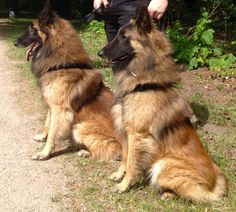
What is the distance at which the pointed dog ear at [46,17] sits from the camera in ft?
15.4

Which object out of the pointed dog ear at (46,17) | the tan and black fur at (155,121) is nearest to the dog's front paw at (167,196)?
the tan and black fur at (155,121)

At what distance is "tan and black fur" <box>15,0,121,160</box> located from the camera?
475 cm

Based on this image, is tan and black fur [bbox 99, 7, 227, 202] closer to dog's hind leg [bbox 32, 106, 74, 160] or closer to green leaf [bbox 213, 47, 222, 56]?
dog's hind leg [bbox 32, 106, 74, 160]

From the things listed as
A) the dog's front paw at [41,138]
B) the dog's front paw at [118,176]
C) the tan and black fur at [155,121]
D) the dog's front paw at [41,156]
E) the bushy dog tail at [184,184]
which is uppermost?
the tan and black fur at [155,121]

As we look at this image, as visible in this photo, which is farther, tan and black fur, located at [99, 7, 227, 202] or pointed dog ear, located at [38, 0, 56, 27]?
pointed dog ear, located at [38, 0, 56, 27]

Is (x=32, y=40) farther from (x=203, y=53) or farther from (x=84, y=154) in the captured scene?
(x=203, y=53)

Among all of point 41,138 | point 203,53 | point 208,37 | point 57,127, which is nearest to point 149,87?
point 57,127

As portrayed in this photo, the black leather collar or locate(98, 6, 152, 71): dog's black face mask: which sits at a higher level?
locate(98, 6, 152, 71): dog's black face mask

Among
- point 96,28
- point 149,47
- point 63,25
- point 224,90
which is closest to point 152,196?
point 149,47

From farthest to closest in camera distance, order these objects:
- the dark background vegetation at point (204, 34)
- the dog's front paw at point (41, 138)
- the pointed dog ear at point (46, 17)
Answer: the dark background vegetation at point (204, 34), the dog's front paw at point (41, 138), the pointed dog ear at point (46, 17)

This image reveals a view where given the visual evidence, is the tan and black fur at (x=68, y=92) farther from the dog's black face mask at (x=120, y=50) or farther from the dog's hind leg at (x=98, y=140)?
the dog's black face mask at (x=120, y=50)

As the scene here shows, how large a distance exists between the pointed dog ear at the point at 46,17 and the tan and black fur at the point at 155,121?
1097 mm

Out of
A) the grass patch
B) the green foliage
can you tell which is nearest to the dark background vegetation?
the green foliage

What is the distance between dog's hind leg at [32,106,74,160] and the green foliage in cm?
412
